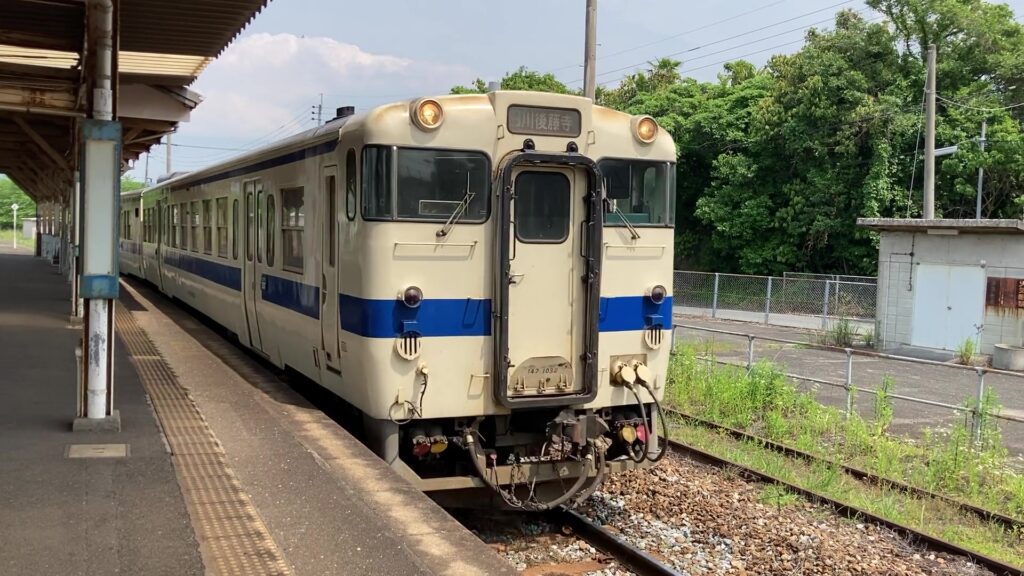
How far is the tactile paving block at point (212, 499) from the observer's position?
4.70 meters

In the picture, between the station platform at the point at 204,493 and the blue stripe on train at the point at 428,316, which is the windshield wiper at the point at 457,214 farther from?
the station platform at the point at 204,493

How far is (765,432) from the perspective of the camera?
11.1 meters

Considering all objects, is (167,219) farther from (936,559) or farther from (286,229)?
(936,559)

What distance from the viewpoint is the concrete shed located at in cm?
1791

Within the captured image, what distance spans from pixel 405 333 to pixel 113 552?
8.04 ft

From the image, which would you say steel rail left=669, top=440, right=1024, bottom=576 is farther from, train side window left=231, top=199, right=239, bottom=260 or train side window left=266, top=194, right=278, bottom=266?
train side window left=231, top=199, right=239, bottom=260

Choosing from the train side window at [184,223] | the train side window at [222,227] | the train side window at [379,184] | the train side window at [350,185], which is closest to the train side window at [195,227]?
the train side window at [184,223]

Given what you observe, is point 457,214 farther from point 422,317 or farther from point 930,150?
point 930,150

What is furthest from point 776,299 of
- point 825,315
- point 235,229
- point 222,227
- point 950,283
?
point 235,229

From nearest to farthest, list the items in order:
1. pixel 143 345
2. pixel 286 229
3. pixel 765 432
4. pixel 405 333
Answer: pixel 405 333
pixel 286 229
pixel 765 432
pixel 143 345

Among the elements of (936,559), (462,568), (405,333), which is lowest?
(936,559)

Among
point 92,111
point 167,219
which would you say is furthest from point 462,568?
point 167,219

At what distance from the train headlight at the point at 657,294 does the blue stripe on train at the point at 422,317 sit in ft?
4.68

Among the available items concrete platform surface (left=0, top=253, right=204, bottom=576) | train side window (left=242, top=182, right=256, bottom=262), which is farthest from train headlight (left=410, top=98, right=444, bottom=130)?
train side window (left=242, top=182, right=256, bottom=262)
